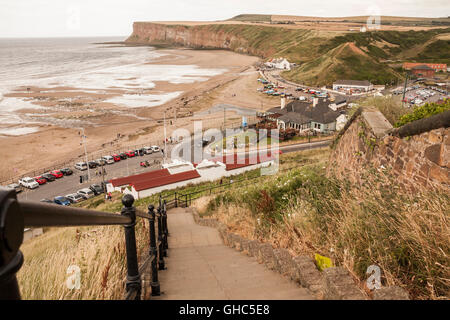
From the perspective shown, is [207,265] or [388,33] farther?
[388,33]

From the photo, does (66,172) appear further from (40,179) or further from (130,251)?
(130,251)

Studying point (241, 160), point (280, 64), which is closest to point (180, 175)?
point (241, 160)

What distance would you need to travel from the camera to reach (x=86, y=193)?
26359 millimetres

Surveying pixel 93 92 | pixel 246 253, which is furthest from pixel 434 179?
pixel 93 92

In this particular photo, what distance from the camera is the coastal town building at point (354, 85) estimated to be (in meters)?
63.6

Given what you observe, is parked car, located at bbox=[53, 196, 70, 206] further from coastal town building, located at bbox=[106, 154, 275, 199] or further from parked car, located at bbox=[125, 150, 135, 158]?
parked car, located at bbox=[125, 150, 135, 158]

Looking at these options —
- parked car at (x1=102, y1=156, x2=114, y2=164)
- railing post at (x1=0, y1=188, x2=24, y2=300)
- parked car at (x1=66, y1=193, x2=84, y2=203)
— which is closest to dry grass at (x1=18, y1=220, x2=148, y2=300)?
railing post at (x1=0, y1=188, x2=24, y2=300)

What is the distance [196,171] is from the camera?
23797mm

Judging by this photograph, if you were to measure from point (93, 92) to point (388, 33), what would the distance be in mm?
105377

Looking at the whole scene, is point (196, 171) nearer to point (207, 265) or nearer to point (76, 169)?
point (76, 169)

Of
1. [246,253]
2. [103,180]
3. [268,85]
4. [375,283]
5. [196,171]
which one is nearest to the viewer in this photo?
[375,283]

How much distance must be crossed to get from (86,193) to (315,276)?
26.1 m

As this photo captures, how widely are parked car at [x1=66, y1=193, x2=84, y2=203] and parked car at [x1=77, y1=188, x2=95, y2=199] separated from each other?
0.30 m

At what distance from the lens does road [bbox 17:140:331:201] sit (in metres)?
26.7
